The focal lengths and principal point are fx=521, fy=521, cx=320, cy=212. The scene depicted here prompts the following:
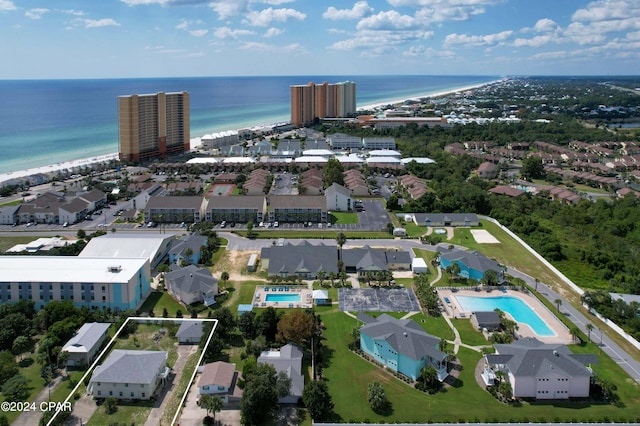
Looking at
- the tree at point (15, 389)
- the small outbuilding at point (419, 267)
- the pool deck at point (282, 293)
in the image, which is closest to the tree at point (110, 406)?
the tree at point (15, 389)

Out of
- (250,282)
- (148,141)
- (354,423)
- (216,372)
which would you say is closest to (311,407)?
(354,423)

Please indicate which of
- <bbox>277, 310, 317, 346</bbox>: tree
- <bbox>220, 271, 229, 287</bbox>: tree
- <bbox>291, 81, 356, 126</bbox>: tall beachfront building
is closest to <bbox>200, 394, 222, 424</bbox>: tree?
<bbox>277, 310, 317, 346</bbox>: tree

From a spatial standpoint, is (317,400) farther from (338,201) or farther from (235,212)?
(338,201)

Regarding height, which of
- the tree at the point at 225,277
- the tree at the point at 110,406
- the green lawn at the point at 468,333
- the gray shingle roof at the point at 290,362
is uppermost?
the tree at the point at 225,277

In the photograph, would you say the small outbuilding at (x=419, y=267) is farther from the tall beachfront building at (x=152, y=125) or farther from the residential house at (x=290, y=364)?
the tall beachfront building at (x=152, y=125)

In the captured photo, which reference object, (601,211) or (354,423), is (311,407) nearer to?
(354,423)

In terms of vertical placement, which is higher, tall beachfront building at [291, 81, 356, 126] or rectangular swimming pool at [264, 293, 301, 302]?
tall beachfront building at [291, 81, 356, 126]

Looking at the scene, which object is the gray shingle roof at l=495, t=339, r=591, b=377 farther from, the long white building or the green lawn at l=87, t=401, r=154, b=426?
the long white building
